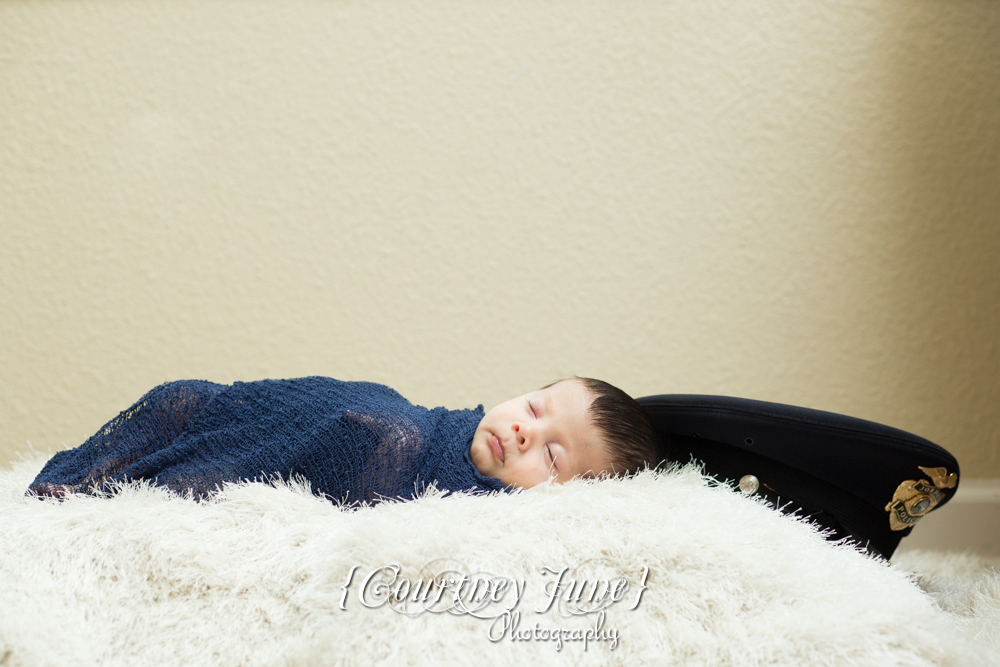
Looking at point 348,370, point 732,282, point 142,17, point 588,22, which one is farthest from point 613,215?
point 142,17

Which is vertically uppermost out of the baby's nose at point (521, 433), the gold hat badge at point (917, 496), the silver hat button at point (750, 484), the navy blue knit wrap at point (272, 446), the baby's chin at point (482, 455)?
the navy blue knit wrap at point (272, 446)

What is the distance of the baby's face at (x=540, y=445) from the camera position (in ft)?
2.81

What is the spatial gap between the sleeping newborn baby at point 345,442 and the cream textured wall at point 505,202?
52cm

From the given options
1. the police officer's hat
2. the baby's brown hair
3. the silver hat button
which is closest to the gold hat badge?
the police officer's hat

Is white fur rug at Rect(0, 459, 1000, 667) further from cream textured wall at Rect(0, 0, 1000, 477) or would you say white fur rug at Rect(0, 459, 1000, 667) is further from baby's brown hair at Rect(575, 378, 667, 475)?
cream textured wall at Rect(0, 0, 1000, 477)

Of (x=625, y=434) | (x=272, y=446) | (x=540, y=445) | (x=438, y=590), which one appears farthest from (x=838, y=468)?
(x=272, y=446)

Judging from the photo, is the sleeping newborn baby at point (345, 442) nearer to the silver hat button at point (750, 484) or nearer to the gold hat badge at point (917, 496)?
the silver hat button at point (750, 484)

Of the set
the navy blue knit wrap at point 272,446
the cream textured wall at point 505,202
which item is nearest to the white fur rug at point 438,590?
the navy blue knit wrap at point 272,446

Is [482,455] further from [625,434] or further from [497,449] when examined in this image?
[625,434]

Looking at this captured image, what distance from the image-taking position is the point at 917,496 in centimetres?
76

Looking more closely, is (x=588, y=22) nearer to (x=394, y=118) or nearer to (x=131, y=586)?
(x=394, y=118)

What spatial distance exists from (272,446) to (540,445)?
347mm

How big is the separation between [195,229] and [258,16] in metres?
0.48

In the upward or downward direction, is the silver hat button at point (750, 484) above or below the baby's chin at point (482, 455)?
below
